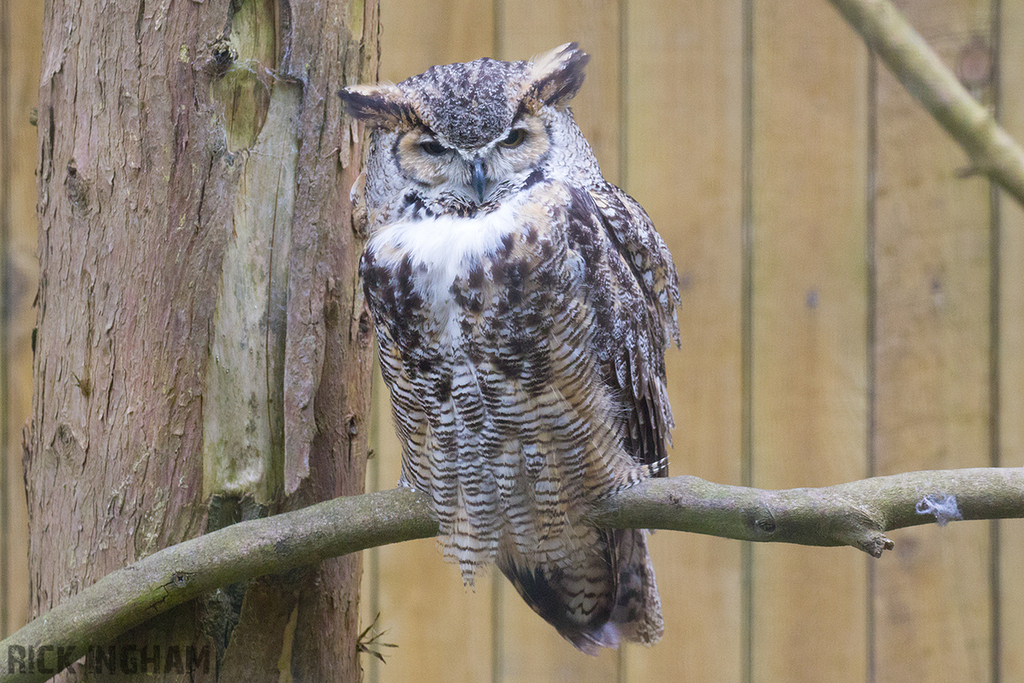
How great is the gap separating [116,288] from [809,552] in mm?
1438

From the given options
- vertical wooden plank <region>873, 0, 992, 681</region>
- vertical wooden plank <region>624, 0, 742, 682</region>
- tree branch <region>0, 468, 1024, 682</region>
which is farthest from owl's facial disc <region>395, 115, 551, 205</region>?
vertical wooden plank <region>873, 0, 992, 681</region>

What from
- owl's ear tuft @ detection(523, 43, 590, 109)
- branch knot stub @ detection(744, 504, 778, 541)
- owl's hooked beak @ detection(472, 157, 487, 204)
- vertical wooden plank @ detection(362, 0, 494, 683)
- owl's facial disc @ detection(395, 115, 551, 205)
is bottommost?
vertical wooden plank @ detection(362, 0, 494, 683)

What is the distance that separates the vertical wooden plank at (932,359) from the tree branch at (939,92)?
1.39 metres

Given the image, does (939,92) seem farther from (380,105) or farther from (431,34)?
(431,34)

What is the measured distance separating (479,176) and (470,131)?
67mm

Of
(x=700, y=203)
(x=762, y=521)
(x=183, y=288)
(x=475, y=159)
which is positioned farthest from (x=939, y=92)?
(x=700, y=203)

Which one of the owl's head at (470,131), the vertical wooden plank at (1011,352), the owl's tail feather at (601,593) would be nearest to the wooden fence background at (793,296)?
the vertical wooden plank at (1011,352)

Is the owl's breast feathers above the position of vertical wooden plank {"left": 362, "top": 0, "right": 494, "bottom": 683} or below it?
above

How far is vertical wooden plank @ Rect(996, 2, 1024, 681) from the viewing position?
1689mm

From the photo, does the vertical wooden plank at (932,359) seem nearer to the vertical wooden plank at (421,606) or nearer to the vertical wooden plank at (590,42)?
the vertical wooden plank at (590,42)

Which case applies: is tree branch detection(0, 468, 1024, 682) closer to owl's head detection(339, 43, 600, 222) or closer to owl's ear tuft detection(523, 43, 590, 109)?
owl's head detection(339, 43, 600, 222)

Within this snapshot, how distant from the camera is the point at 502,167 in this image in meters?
1.23

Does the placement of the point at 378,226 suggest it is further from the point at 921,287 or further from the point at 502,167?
the point at 921,287

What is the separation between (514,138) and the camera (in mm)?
1228
